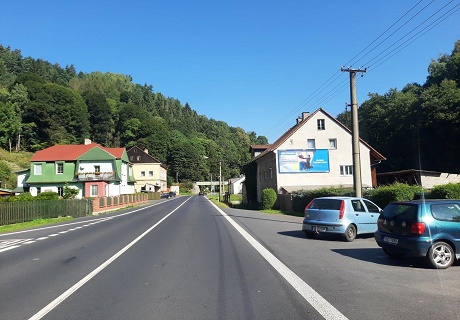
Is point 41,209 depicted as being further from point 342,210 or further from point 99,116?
point 99,116

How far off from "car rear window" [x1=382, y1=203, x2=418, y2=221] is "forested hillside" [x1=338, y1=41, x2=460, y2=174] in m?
46.9

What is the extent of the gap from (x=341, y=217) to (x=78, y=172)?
4951 cm

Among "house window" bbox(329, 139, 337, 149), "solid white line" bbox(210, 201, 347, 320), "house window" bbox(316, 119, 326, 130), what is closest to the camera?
"solid white line" bbox(210, 201, 347, 320)

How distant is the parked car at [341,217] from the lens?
13.3 meters

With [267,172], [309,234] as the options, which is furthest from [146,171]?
[309,234]

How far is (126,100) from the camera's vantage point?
160 meters

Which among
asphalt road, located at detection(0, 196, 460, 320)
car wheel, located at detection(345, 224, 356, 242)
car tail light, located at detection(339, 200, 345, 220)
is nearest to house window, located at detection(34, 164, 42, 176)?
asphalt road, located at detection(0, 196, 460, 320)

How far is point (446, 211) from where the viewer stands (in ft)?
29.8

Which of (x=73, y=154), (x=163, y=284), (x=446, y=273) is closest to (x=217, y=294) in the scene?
(x=163, y=284)

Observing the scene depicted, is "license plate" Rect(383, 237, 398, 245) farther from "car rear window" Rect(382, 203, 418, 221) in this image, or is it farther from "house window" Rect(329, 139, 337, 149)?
"house window" Rect(329, 139, 337, 149)

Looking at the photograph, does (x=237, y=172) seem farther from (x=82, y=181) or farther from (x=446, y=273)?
(x=446, y=273)

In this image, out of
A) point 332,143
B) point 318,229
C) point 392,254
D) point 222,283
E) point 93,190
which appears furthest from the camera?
point 93,190

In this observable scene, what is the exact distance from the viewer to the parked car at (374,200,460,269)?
8.64 metres

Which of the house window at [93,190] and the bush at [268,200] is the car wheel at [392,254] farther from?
the house window at [93,190]
